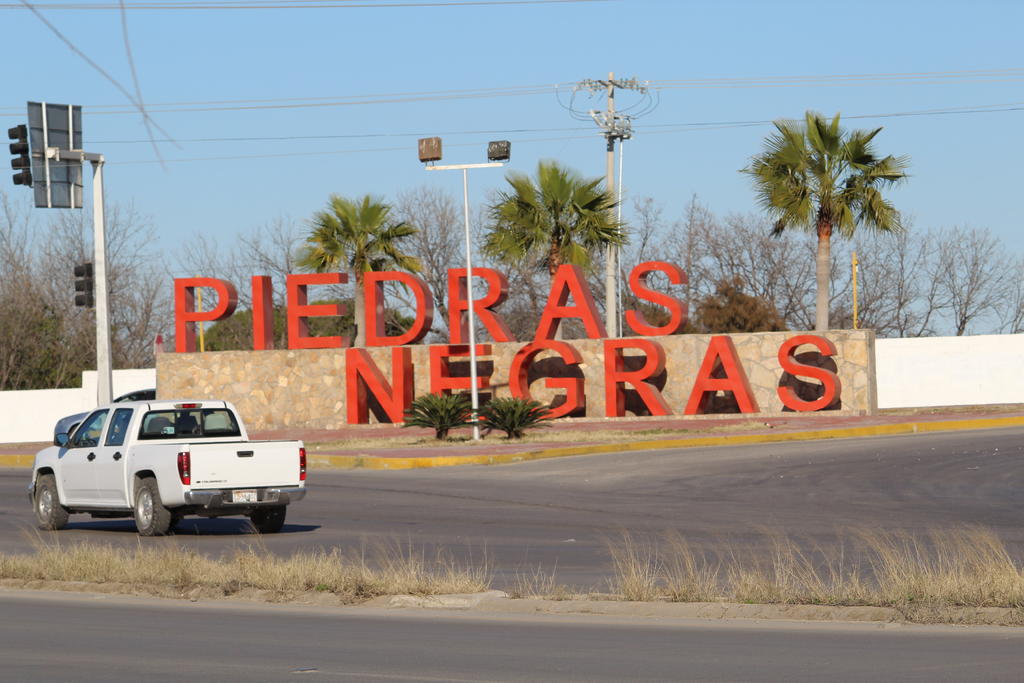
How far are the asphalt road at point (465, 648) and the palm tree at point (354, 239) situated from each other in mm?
32583

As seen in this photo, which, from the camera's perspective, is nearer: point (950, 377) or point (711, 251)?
point (950, 377)

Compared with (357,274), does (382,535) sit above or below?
below

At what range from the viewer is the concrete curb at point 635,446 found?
30.1 m

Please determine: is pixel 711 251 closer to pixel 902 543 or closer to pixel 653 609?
pixel 902 543

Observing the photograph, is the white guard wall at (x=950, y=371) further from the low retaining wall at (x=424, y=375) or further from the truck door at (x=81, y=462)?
the truck door at (x=81, y=462)

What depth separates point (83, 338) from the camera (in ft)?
206

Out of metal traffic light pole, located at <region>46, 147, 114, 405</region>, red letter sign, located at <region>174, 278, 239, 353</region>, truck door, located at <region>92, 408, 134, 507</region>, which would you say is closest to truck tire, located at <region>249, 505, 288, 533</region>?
truck door, located at <region>92, 408, 134, 507</region>

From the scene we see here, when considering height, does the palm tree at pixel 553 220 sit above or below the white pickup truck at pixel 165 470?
above

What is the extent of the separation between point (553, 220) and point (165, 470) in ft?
76.5

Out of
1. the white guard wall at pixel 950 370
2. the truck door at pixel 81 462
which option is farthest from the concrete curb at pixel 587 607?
the white guard wall at pixel 950 370

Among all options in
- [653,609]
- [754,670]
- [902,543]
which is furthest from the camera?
[902,543]

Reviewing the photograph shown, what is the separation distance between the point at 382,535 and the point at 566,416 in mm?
21772

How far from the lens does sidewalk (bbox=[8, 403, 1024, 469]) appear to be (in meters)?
31.0

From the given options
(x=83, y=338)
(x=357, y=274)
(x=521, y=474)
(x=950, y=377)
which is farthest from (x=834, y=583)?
(x=83, y=338)
